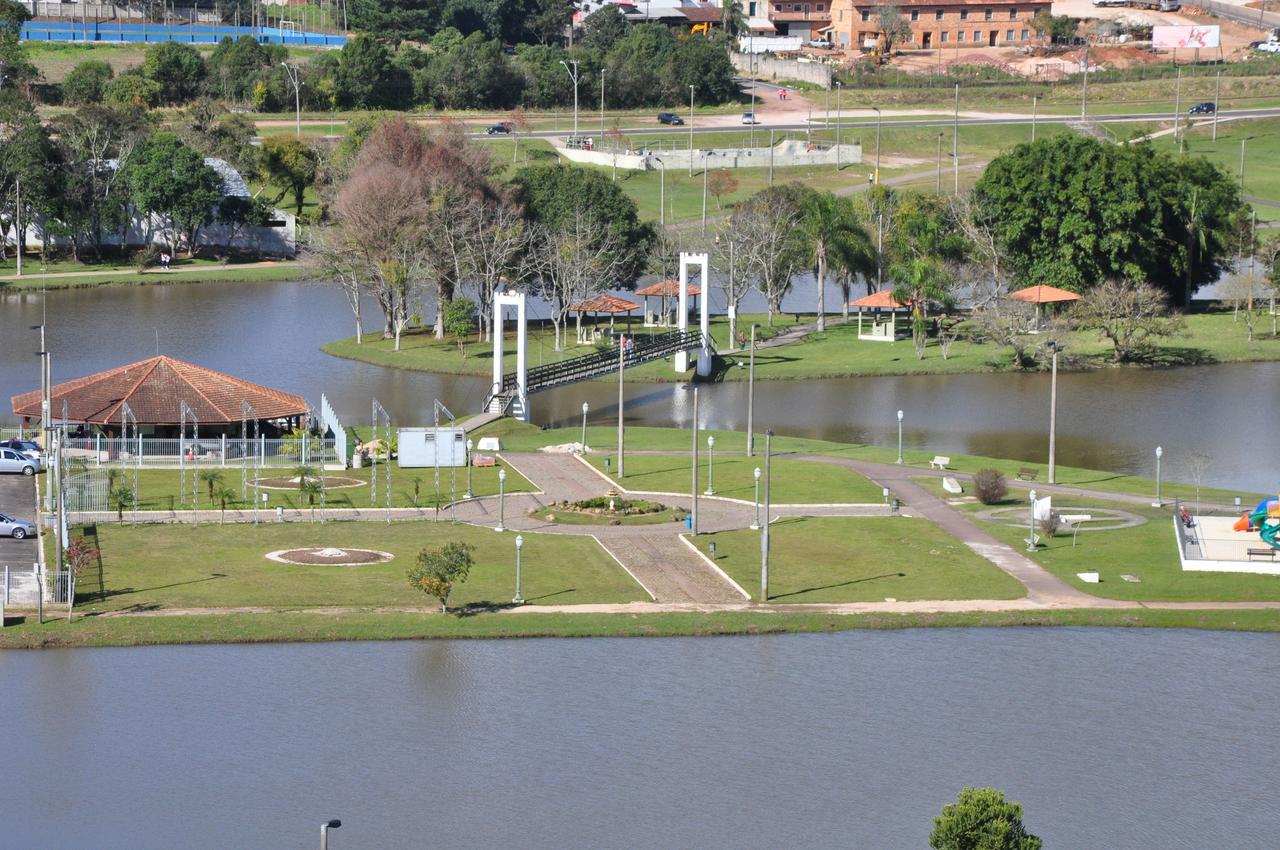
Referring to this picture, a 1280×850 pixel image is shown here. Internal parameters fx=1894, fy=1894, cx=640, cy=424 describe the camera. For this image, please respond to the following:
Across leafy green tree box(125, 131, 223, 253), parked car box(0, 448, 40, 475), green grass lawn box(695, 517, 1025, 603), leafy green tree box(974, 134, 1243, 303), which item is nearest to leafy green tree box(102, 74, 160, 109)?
leafy green tree box(125, 131, 223, 253)

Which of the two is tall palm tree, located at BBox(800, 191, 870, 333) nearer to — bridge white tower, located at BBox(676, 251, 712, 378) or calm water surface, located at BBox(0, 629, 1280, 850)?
bridge white tower, located at BBox(676, 251, 712, 378)

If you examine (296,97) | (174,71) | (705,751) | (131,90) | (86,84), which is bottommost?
(705,751)

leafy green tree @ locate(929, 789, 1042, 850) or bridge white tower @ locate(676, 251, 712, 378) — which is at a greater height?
bridge white tower @ locate(676, 251, 712, 378)

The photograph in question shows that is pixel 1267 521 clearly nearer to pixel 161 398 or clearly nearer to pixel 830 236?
pixel 161 398

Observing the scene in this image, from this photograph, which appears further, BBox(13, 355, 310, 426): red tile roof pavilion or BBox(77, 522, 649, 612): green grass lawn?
BBox(13, 355, 310, 426): red tile roof pavilion

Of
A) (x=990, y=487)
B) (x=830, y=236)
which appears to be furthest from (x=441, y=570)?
(x=830, y=236)

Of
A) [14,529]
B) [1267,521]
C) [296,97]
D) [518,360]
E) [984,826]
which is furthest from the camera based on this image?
[296,97]

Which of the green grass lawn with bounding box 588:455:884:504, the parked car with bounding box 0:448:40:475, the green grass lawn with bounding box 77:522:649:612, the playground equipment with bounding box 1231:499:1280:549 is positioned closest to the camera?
the green grass lawn with bounding box 77:522:649:612

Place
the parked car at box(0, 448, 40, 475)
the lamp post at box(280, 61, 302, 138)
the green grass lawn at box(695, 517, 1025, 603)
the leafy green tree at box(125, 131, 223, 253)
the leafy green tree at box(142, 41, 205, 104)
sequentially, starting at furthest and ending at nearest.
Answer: the leafy green tree at box(142, 41, 205, 104)
the lamp post at box(280, 61, 302, 138)
the leafy green tree at box(125, 131, 223, 253)
the parked car at box(0, 448, 40, 475)
the green grass lawn at box(695, 517, 1025, 603)
